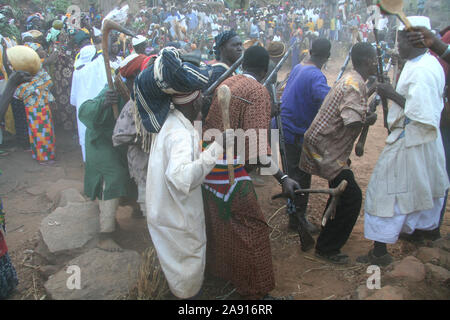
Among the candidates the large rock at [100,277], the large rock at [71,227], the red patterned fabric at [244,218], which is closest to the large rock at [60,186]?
the large rock at [71,227]

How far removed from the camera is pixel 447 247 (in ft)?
10.8

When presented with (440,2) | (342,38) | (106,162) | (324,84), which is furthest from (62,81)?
(440,2)

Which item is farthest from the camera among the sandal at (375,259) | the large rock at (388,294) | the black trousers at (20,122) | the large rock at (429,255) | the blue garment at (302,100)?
the black trousers at (20,122)

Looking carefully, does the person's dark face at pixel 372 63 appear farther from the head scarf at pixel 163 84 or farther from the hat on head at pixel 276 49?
the hat on head at pixel 276 49

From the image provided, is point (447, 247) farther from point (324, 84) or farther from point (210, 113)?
point (210, 113)

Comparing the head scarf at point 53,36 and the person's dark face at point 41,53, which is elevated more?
the head scarf at point 53,36

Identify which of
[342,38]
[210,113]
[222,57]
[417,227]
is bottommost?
[417,227]

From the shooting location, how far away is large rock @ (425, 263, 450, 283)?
2709 millimetres

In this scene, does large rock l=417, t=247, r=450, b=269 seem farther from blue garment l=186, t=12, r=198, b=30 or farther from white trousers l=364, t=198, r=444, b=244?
blue garment l=186, t=12, r=198, b=30

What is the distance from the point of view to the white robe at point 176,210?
223 centimetres

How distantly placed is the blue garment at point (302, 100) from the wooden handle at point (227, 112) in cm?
164

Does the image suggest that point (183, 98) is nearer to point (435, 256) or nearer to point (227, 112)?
point (227, 112)

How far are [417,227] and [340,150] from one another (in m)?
1.02

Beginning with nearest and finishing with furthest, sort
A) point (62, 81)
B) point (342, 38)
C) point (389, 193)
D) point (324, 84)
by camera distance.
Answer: point (389, 193) < point (324, 84) < point (62, 81) < point (342, 38)
